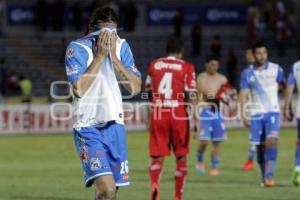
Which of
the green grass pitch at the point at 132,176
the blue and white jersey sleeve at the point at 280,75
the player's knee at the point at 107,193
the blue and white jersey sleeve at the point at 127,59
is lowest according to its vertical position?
the green grass pitch at the point at 132,176

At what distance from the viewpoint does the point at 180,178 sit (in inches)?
578

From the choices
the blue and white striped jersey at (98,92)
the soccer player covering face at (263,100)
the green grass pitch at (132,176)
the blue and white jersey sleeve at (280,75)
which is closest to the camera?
the blue and white striped jersey at (98,92)

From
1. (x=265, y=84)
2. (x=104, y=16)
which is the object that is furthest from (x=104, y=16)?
(x=265, y=84)

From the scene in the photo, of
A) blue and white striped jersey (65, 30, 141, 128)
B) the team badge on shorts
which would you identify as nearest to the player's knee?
the team badge on shorts

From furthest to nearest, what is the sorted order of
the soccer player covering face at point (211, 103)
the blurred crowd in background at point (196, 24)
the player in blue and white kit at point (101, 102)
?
1. the blurred crowd in background at point (196, 24)
2. the soccer player covering face at point (211, 103)
3. the player in blue and white kit at point (101, 102)

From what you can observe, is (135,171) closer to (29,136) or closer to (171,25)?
(29,136)

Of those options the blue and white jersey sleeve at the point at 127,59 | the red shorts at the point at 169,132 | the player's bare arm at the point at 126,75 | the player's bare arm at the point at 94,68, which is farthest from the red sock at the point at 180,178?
the player's bare arm at the point at 94,68

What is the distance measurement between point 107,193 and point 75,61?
1.28 metres

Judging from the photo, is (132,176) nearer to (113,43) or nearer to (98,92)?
(98,92)

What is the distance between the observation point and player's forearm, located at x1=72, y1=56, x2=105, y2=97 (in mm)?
9500

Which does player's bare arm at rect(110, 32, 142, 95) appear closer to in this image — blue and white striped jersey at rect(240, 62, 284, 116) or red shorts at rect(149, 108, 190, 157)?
red shorts at rect(149, 108, 190, 157)

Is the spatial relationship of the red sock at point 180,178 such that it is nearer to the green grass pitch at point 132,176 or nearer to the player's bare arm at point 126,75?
the green grass pitch at point 132,176

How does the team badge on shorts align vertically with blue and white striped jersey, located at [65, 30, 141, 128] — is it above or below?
below

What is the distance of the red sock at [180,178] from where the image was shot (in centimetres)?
1455
